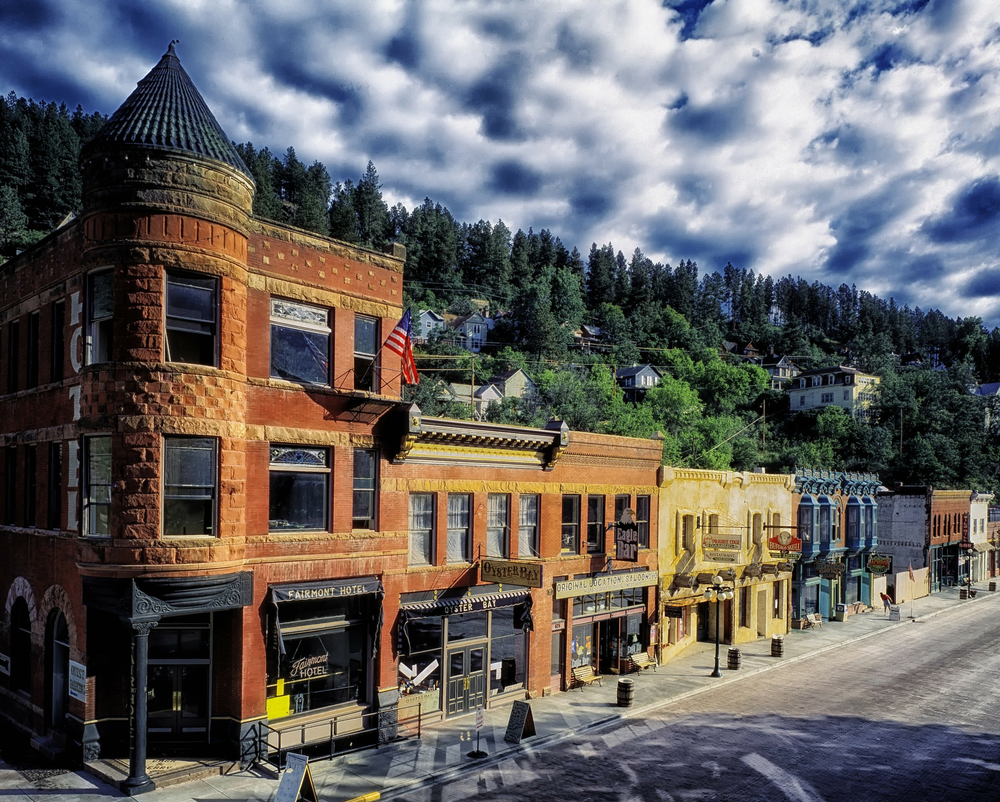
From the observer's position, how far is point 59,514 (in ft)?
68.6

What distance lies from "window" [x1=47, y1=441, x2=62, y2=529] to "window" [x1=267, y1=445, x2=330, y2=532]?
6386mm

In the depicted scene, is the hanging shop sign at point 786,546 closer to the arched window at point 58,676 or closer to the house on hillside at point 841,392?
the arched window at point 58,676

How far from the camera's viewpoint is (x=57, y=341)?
21156 millimetres

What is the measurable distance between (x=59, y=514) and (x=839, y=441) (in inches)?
4726

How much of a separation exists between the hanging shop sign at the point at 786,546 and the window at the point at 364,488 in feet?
75.7

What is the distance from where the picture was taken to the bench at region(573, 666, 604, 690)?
1102 inches

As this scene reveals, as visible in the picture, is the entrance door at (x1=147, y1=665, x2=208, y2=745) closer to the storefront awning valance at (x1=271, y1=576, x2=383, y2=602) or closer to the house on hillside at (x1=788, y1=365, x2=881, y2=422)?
the storefront awning valance at (x1=271, y1=576, x2=383, y2=602)

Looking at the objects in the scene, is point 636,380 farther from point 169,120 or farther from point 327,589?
point 169,120

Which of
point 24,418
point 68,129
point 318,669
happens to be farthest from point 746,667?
point 68,129

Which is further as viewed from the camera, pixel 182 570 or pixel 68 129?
pixel 68 129

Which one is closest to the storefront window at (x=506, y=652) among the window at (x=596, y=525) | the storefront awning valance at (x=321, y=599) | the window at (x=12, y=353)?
the window at (x=596, y=525)

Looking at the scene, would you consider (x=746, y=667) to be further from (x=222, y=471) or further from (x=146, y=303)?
(x=146, y=303)

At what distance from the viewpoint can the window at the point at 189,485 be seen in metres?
17.6

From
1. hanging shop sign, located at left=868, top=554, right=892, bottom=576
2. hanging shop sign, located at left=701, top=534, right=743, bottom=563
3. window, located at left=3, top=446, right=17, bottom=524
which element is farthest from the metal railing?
hanging shop sign, located at left=868, top=554, right=892, bottom=576
